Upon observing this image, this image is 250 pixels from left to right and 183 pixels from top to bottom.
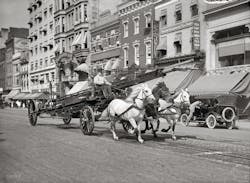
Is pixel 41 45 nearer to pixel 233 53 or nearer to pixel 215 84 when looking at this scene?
pixel 233 53

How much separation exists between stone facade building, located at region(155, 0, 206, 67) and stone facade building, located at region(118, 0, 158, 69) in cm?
144

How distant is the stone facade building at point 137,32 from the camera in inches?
1398

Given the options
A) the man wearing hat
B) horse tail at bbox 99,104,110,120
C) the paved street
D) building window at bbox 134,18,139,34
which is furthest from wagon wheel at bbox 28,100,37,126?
building window at bbox 134,18,139,34

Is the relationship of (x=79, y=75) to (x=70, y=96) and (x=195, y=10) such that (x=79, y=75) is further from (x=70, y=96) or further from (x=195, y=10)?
(x=70, y=96)

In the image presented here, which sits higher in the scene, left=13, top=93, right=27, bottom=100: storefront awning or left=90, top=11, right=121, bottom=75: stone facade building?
left=90, top=11, right=121, bottom=75: stone facade building

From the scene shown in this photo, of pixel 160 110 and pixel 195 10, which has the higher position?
pixel 195 10

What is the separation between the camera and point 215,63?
28641mm

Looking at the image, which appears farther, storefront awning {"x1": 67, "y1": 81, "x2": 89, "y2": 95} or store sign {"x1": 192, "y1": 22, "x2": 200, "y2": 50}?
storefront awning {"x1": 67, "y1": 81, "x2": 89, "y2": 95}

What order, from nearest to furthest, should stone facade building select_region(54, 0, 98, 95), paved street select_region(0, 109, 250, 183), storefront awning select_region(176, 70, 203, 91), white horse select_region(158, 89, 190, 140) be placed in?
paved street select_region(0, 109, 250, 183) < white horse select_region(158, 89, 190, 140) < storefront awning select_region(176, 70, 203, 91) < stone facade building select_region(54, 0, 98, 95)

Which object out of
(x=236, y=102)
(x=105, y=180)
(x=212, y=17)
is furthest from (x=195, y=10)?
(x=105, y=180)

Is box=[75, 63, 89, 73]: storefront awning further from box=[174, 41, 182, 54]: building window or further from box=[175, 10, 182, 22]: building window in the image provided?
box=[175, 10, 182, 22]: building window

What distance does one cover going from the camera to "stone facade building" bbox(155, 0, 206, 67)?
29.5m

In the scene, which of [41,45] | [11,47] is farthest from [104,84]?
[11,47]

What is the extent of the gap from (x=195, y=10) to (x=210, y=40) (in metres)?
3.20
